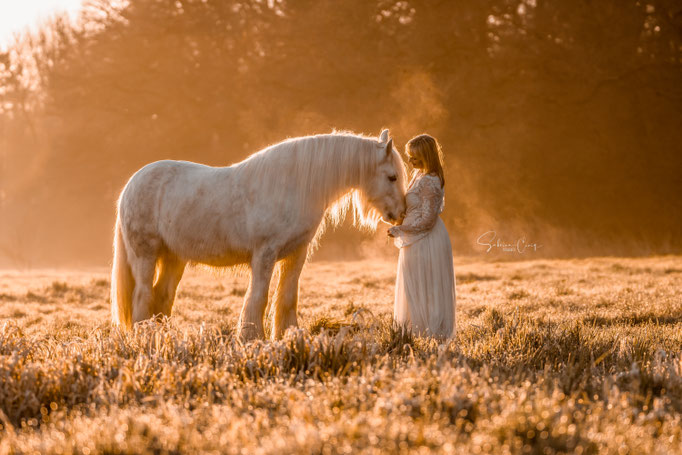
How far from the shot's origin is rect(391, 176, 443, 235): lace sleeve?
18.0 ft

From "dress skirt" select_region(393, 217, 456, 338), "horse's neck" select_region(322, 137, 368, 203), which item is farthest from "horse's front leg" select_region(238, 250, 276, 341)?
"dress skirt" select_region(393, 217, 456, 338)

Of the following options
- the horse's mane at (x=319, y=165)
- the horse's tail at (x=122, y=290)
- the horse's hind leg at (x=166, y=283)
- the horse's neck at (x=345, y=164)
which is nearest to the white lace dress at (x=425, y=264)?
the horse's mane at (x=319, y=165)

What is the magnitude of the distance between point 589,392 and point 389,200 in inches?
103

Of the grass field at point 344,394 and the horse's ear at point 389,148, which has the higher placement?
the horse's ear at point 389,148

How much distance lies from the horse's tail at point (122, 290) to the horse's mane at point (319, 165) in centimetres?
176

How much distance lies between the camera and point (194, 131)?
23.3 m

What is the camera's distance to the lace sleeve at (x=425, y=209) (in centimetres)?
550

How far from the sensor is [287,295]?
5.59 metres

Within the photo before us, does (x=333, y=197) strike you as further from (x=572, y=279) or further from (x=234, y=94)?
(x=234, y=94)

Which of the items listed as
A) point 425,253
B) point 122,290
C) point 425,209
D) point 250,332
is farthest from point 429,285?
point 122,290

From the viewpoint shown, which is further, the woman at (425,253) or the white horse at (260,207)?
the woman at (425,253)

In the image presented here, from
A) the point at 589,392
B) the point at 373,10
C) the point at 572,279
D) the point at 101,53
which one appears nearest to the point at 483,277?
the point at 572,279

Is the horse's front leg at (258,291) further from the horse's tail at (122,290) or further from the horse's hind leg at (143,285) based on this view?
the horse's tail at (122,290)

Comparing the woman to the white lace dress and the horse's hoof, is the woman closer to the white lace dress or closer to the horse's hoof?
the white lace dress
